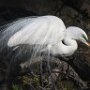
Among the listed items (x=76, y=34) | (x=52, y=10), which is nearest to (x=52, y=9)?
(x=52, y=10)

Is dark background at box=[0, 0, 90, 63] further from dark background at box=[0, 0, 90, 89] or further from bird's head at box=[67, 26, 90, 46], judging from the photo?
bird's head at box=[67, 26, 90, 46]

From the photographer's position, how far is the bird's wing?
76.7 inches

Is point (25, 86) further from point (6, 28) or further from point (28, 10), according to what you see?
point (28, 10)

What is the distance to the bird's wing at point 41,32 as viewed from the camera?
195cm

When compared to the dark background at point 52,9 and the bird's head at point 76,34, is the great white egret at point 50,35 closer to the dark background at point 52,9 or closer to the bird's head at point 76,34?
the bird's head at point 76,34

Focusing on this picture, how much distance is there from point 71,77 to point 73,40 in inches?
8.6

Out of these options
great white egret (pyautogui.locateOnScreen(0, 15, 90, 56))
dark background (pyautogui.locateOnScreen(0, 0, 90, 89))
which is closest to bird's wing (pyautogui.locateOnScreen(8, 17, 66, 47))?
great white egret (pyautogui.locateOnScreen(0, 15, 90, 56))

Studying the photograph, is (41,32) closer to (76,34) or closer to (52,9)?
(76,34)

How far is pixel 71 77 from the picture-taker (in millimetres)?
2105

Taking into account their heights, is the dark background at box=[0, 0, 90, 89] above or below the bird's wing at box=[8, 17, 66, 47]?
below

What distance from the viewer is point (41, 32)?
200 cm

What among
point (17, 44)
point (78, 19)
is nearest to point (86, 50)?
point (78, 19)

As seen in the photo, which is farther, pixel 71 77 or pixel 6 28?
pixel 6 28

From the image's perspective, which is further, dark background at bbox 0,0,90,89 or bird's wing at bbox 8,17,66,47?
dark background at bbox 0,0,90,89
